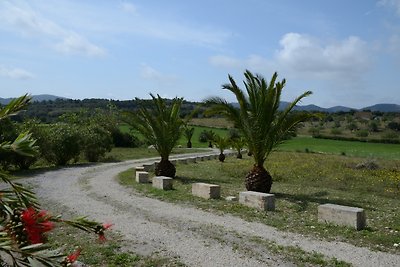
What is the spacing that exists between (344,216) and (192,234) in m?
3.63

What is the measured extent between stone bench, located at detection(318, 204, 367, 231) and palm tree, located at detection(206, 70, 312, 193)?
434cm

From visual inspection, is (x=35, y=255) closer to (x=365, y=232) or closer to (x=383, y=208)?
(x=365, y=232)

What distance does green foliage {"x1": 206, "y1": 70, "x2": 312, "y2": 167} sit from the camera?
14.0m

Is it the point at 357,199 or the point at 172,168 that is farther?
the point at 172,168

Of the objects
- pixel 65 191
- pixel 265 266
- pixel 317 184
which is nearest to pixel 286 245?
pixel 265 266

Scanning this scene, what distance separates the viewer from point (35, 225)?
1.84 meters

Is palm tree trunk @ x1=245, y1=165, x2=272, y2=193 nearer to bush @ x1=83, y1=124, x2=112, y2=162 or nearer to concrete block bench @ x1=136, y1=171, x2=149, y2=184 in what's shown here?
concrete block bench @ x1=136, y1=171, x2=149, y2=184

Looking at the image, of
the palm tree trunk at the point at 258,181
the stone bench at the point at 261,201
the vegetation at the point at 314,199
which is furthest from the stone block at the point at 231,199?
the palm tree trunk at the point at 258,181

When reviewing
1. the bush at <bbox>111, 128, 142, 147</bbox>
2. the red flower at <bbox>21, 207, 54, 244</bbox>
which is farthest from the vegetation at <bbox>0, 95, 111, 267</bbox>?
the bush at <bbox>111, 128, 142, 147</bbox>

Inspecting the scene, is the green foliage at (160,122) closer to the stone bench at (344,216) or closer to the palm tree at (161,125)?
the palm tree at (161,125)

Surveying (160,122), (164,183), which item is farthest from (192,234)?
(160,122)

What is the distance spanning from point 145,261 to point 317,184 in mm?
13345

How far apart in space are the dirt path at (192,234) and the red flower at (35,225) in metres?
5.42

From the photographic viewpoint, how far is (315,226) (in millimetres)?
9500
